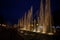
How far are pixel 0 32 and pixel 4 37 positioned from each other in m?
0.23

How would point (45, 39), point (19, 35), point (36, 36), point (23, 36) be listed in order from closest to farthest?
point (45, 39) → point (36, 36) → point (23, 36) → point (19, 35)

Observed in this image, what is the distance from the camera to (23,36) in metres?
2.96

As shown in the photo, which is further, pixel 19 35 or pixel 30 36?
pixel 19 35

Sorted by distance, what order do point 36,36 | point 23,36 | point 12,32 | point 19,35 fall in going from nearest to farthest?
point 36,36
point 23,36
point 19,35
point 12,32

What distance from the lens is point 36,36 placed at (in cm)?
268

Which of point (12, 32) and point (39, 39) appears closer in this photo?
point (39, 39)

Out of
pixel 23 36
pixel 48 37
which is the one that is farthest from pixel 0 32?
pixel 48 37

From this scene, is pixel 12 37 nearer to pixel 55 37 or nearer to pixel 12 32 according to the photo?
pixel 12 32

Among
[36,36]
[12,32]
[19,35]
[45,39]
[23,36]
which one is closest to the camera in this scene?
[45,39]

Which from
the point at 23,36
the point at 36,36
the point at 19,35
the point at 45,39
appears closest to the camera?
the point at 45,39

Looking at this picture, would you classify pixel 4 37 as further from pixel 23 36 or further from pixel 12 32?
pixel 23 36

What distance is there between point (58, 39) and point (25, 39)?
2.06 feet

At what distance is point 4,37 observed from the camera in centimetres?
356

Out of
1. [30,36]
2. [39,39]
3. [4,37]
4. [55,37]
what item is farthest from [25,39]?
[4,37]
